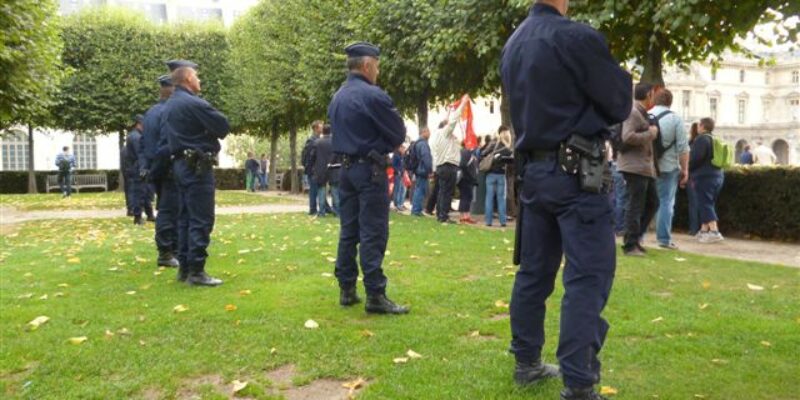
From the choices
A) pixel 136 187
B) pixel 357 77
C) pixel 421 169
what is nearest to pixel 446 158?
pixel 421 169

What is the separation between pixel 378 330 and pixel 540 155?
2.29 meters

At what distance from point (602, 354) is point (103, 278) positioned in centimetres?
607

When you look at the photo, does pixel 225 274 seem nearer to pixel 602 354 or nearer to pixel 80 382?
pixel 80 382

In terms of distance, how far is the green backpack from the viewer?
467 inches

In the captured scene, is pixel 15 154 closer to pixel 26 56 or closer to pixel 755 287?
pixel 26 56

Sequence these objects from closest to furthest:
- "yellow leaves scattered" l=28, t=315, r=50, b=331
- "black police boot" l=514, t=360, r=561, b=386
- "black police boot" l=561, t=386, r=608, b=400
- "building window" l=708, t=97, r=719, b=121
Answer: "black police boot" l=561, t=386, r=608, b=400 < "black police boot" l=514, t=360, r=561, b=386 < "yellow leaves scattered" l=28, t=315, r=50, b=331 < "building window" l=708, t=97, r=719, b=121

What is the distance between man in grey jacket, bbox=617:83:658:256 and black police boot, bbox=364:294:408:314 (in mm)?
4728

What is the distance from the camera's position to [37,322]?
6.12m

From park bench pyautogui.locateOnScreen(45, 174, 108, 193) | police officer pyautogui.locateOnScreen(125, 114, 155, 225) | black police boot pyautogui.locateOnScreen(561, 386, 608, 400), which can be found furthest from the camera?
park bench pyautogui.locateOnScreen(45, 174, 108, 193)

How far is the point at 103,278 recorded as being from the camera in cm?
852

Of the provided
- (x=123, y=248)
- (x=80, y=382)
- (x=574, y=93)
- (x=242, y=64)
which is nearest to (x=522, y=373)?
(x=574, y=93)

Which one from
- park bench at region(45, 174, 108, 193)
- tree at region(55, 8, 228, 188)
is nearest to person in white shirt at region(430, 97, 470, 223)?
tree at region(55, 8, 228, 188)

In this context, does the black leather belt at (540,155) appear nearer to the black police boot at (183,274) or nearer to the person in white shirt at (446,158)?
the black police boot at (183,274)

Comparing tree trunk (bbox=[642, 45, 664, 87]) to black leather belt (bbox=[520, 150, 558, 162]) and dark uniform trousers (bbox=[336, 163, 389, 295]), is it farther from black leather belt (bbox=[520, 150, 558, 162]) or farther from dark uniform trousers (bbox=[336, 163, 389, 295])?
black leather belt (bbox=[520, 150, 558, 162])
